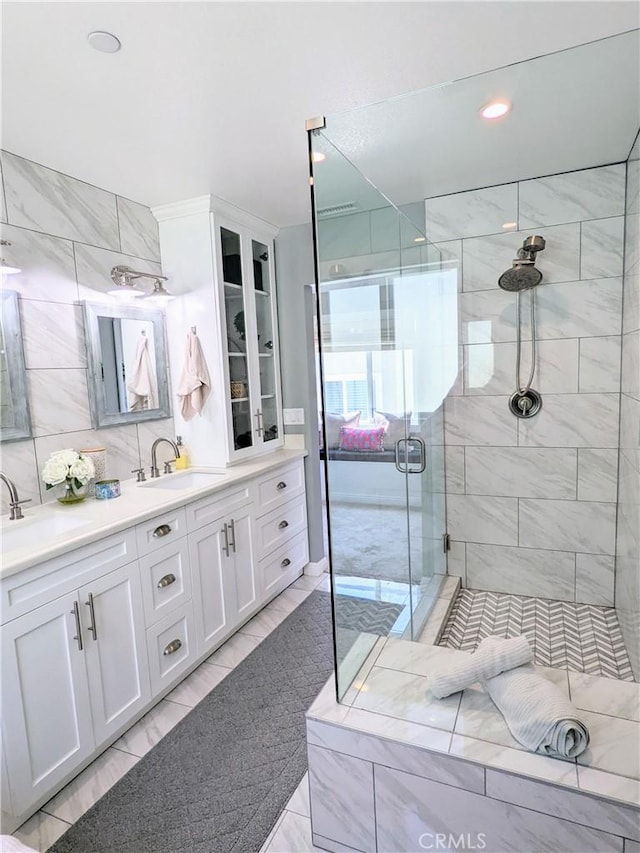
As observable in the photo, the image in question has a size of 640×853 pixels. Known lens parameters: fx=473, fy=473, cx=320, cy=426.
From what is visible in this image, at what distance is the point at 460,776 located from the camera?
126 cm

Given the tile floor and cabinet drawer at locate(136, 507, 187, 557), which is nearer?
the tile floor

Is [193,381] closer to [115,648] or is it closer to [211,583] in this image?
[211,583]

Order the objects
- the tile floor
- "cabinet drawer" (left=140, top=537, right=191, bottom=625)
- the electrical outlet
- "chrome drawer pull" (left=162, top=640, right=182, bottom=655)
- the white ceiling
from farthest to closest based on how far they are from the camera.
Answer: the electrical outlet < "chrome drawer pull" (left=162, top=640, right=182, bottom=655) < "cabinet drawer" (left=140, top=537, right=191, bottom=625) < the tile floor < the white ceiling

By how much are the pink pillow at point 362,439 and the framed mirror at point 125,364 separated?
4.41 ft

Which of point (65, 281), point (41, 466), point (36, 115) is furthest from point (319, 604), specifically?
point (36, 115)

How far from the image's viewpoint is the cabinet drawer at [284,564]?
9.74 ft

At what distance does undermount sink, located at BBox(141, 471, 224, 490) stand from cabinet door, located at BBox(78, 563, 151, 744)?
0.69 metres

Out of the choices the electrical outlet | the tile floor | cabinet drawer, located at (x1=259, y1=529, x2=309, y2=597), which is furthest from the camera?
the electrical outlet

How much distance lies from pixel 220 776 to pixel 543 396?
95.2 inches

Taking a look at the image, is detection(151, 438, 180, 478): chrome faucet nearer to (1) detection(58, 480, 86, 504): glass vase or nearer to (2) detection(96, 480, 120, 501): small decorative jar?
(2) detection(96, 480, 120, 501): small decorative jar

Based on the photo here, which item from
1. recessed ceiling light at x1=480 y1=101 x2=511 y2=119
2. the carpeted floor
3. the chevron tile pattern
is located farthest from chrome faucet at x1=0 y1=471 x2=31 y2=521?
recessed ceiling light at x1=480 y1=101 x2=511 y2=119

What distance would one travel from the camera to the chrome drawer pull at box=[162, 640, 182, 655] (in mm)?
2148

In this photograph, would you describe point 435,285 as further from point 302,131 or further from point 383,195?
point 302,131

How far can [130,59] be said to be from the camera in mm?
1501
